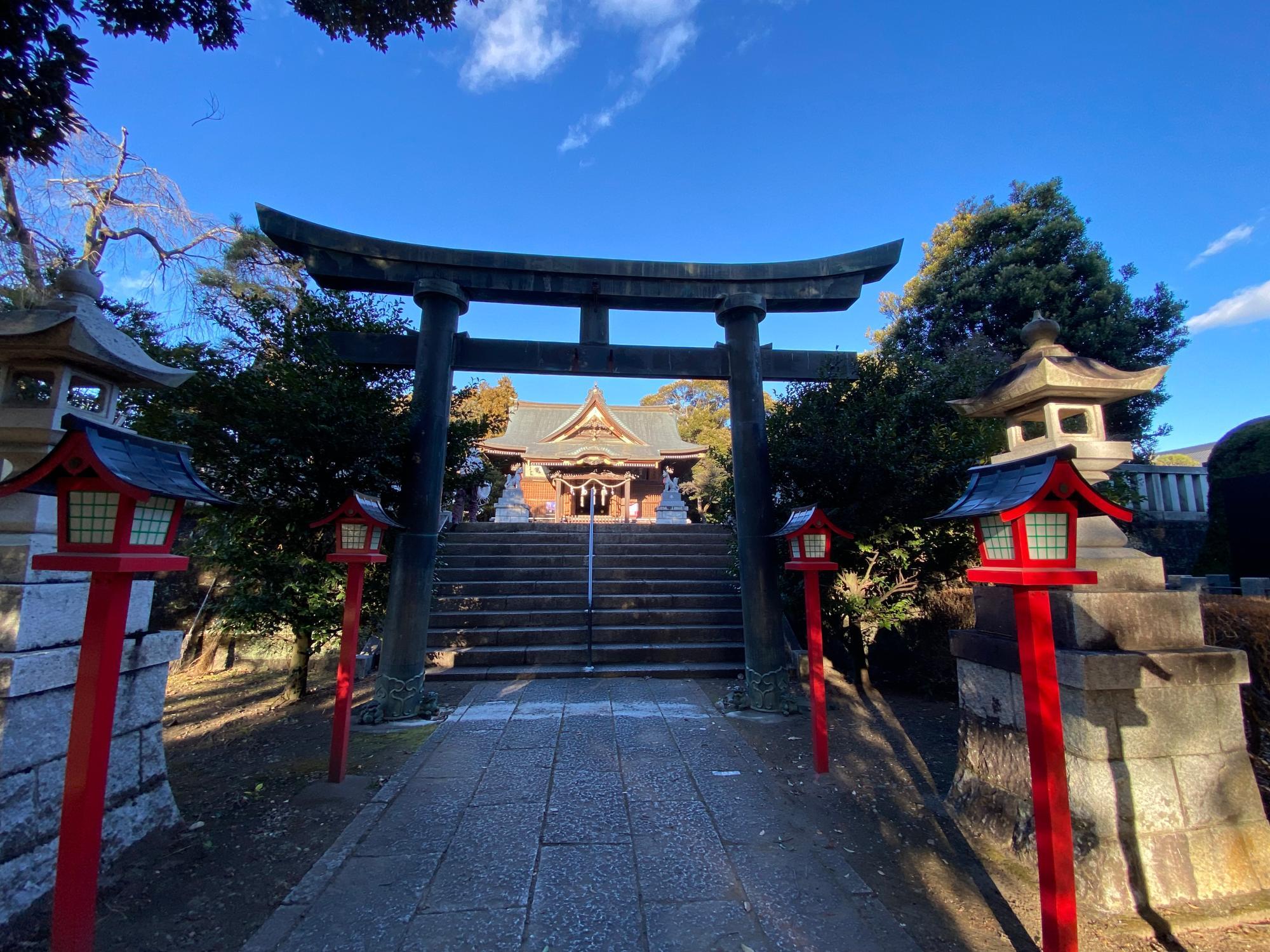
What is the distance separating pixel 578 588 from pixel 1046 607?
7473 mm

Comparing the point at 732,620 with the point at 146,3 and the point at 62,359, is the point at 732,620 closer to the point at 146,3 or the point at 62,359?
the point at 62,359

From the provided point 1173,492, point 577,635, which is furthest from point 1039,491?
point 1173,492

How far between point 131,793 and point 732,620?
6.64 m

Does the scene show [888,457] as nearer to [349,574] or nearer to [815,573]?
[815,573]

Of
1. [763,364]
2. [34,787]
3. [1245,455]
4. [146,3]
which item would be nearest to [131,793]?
[34,787]

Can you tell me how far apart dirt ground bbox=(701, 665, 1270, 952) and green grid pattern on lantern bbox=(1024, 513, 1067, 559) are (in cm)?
160

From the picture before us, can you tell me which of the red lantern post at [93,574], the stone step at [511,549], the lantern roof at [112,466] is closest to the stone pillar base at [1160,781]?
the red lantern post at [93,574]

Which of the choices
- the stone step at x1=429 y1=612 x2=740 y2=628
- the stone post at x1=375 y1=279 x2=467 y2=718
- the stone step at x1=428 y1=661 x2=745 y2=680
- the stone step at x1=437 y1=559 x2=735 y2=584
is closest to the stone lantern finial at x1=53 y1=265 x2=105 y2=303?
the stone post at x1=375 y1=279 x2=467 y2=718

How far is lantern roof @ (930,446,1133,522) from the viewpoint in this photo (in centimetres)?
214

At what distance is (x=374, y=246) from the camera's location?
19.6 feet

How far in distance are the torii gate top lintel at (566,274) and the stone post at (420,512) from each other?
463 mm

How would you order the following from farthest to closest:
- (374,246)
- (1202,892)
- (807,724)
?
1. (374,246)
2. (807,724)
3. (1202,892)

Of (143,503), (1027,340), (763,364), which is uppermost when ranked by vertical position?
(763,364)

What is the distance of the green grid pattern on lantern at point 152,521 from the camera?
2135mm
